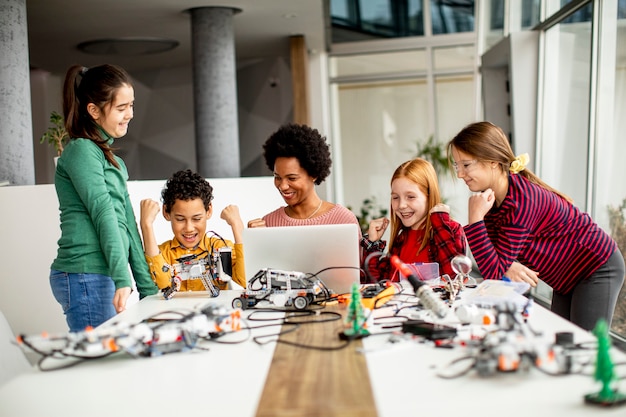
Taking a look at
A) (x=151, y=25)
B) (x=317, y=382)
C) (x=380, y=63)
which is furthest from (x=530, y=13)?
(x=317, y=382)

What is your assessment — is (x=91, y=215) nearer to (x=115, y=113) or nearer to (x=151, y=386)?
(x=115, y=113)

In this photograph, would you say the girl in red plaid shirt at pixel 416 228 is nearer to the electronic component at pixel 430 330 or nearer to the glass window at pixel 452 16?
the electronic component at pixel 430 330

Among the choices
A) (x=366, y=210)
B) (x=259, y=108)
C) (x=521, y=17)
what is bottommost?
(x=366, y=210)

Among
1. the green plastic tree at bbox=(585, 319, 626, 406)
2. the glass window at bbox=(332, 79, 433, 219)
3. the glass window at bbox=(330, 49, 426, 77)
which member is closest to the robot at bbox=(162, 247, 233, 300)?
the green plastic tree at bbox=(585, 319, 626, 406)

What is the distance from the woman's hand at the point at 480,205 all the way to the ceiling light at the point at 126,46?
24.2 feet

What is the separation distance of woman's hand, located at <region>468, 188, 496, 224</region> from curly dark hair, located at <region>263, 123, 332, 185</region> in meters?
0.88

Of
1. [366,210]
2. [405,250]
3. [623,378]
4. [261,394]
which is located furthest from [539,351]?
[366,210]

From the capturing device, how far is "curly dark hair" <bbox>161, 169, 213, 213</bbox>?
3.08 meters

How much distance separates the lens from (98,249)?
2.65 meters

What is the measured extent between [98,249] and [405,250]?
1224mm

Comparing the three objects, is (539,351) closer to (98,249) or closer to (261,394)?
(261,394)

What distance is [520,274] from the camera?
2.69 m

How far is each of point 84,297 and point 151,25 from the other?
6243mm

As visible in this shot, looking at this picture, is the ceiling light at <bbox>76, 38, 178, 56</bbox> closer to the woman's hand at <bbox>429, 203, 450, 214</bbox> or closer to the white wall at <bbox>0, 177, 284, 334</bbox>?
the white wall at <bbox>0, 177, 284, 334</bbox>
